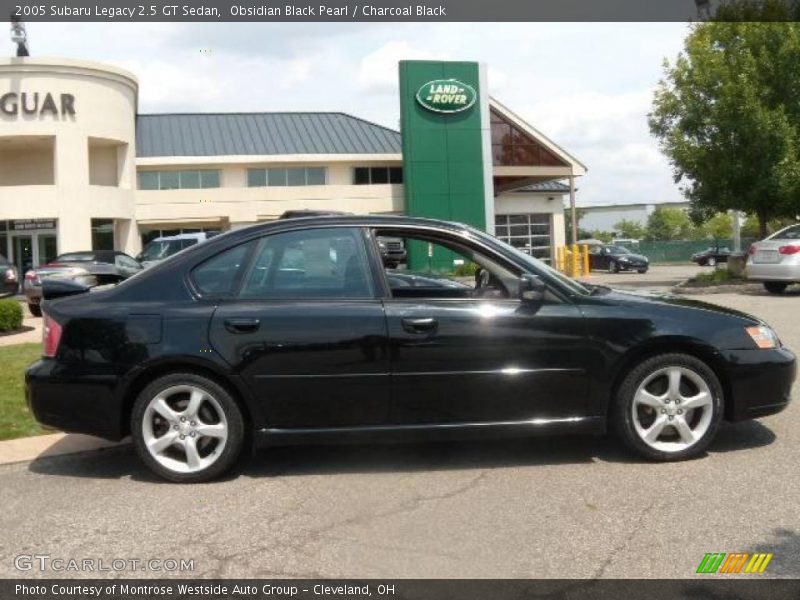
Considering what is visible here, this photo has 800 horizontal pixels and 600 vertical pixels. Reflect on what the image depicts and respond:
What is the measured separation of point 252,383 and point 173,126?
1450 inches

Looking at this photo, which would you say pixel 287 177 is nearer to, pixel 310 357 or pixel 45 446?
pixel 45 446

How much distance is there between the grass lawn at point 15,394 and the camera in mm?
6102

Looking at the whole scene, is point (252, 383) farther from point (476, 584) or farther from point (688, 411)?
point (688, 411)

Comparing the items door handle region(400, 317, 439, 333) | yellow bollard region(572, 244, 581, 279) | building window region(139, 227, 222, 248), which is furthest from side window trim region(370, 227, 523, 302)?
building window region(139, 227, 222, 248)

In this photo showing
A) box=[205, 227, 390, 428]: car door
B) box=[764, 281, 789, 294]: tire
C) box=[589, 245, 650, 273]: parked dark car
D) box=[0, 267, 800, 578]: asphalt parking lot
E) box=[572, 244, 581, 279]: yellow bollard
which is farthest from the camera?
box=[589, 245, 650, 273]: parked dark car

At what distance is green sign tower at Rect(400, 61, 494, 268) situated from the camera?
115 ft

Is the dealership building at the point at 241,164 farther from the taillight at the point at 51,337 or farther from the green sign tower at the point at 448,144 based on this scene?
the taillight at the point at 51,337

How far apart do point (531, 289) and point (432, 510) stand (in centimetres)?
142

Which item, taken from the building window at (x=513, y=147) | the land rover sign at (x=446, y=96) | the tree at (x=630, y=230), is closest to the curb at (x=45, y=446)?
the land rover sign at (x=446, y=96)

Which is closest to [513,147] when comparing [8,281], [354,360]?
[8,281]

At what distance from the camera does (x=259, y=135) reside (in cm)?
3847

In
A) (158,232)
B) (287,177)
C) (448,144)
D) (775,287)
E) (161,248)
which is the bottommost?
(775,287)

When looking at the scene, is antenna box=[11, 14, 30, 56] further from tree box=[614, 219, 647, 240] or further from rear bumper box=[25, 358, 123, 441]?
tree box=[614, 219, 647, 240]

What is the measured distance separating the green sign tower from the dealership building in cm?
6
